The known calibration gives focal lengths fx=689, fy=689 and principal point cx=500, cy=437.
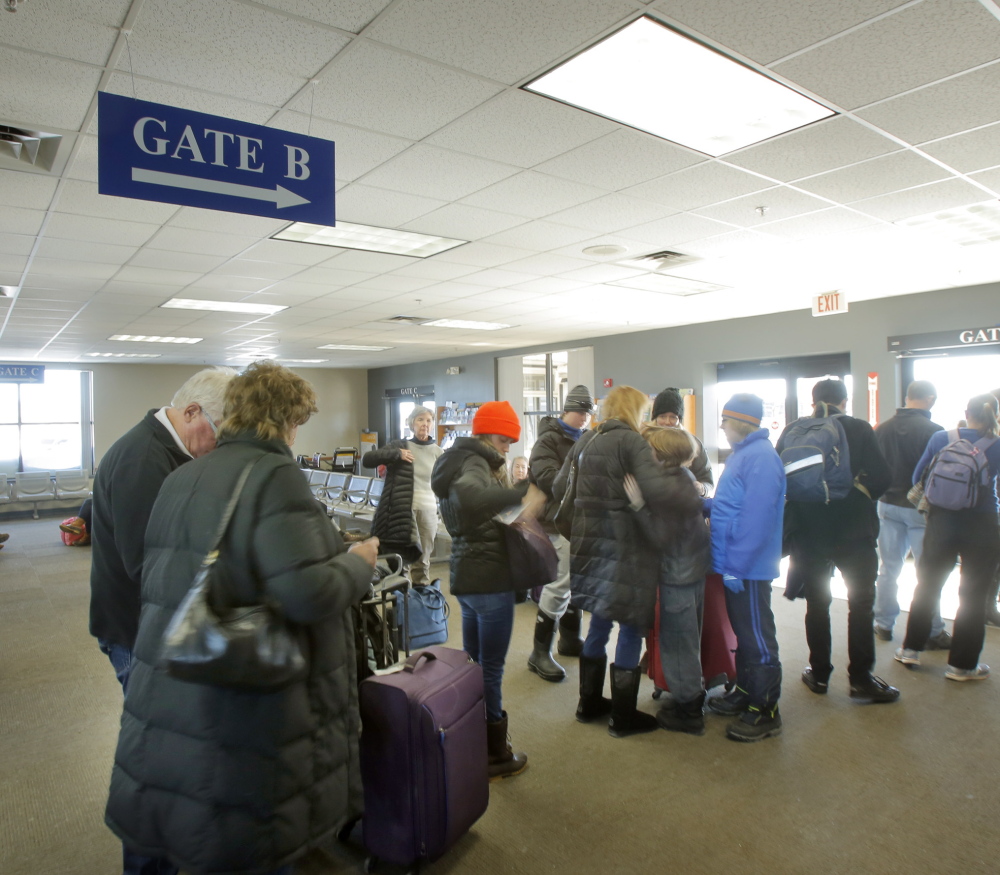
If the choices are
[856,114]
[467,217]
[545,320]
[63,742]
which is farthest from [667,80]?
[545,320]

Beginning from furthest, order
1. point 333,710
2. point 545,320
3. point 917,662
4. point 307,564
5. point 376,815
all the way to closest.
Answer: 1. point 545,320
2. point 917,662
3. point 376,815
4. point 333,710
5. point 307,564

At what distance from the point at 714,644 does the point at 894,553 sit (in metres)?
1.76

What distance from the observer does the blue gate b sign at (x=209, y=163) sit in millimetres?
2184

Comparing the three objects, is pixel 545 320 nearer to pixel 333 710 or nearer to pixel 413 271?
pixel 413 271

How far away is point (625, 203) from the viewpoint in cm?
408

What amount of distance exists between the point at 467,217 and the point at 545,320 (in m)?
4.73

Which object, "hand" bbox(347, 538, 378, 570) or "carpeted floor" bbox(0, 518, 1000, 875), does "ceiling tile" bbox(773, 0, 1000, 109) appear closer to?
"hand" bbox(347, 538, 378, 570)

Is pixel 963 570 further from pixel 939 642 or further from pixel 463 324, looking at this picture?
pixel 463 324

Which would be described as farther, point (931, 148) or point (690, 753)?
point (931, 148)

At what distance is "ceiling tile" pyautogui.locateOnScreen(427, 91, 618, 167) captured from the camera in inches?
110

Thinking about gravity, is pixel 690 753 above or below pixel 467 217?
below

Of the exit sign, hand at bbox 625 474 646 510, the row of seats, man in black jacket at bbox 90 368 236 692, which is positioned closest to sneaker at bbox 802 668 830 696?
hand at bbox 625 474 646 510

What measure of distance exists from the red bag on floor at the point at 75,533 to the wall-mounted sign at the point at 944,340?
9573mm

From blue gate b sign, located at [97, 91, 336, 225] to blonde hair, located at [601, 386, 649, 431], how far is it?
136 centimetres
